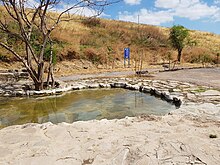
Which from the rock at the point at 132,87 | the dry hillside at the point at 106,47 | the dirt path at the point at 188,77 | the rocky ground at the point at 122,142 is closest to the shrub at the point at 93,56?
the dry hillside at the point at 106,47

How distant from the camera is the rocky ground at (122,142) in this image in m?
3.03

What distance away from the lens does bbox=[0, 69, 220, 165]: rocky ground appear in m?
3.03

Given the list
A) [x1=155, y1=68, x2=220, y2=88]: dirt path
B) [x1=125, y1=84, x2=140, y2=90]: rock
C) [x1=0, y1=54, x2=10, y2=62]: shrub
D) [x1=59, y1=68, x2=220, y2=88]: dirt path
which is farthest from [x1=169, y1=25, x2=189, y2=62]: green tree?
[x1=0, y1=54, x2=10, y2=62]: shrub

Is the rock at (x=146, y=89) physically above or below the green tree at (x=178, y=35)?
below

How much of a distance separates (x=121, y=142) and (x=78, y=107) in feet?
10.2

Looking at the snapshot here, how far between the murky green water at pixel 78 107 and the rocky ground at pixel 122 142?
1.15 metres

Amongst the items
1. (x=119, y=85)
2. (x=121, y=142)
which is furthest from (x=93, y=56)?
(x=121, y=142)

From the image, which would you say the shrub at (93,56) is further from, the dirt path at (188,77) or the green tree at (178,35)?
the green tree at (178,35)

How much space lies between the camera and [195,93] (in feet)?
22.8

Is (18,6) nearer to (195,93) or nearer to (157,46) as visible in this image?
(195,93)

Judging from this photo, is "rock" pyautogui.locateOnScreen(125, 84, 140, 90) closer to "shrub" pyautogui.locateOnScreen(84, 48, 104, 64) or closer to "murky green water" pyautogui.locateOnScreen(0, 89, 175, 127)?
"murky green water" pyautogui.locateOnScreen(0, 89, 175, 127)

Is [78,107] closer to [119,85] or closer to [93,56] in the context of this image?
[119,85]

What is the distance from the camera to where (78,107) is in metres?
6.46

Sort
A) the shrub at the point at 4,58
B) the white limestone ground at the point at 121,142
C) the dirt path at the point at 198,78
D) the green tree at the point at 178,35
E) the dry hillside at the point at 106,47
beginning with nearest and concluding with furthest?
the white limestone ground at the point at 121,142, the dirt path at the point at 198,78, the shrub at the point at 4,58, the dry hillside at the point at 106,47, the green tree at the point at 178,35
